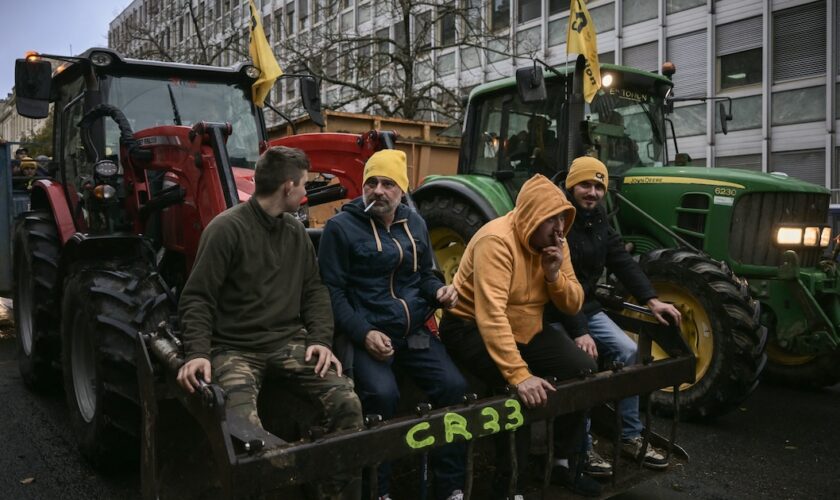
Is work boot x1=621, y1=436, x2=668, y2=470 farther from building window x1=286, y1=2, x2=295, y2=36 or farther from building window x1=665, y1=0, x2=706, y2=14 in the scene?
building window x1=286, y1=2, x2=295, y2=36

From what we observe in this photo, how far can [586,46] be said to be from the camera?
635 centimetres

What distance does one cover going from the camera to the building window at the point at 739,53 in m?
20.9

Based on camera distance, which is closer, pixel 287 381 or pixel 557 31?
pixel 287 381

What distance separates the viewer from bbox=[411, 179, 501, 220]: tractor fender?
6832 mm

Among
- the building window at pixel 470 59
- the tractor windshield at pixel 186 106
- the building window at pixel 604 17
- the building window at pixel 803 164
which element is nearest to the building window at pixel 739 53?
the building window at pixel 803 164

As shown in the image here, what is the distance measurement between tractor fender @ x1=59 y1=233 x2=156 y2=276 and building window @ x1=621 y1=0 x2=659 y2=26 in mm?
21711

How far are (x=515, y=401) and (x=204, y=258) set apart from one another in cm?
144

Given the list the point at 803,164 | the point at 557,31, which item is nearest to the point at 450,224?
the point at 803,164

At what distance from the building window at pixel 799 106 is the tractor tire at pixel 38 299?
62.9 ft

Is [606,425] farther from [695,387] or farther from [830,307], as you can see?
[830,307]

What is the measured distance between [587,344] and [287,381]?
1.67 m

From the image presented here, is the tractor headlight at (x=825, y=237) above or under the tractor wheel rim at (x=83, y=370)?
above

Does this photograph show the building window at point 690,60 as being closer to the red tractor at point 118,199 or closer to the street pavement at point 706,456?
the street pavement at point 706,456

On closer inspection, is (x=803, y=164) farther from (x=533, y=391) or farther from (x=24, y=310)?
(x=533, y=391)
